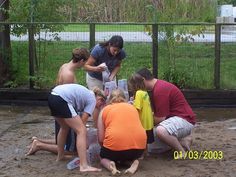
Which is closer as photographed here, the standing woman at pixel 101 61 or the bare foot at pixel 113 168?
the bare foot at pixel 113 168

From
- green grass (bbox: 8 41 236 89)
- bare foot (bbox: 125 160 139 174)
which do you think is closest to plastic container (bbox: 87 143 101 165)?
bare foot (bbox: 125 160 139 174)

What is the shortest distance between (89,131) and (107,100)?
417mm

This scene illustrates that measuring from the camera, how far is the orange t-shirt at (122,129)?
18.4 feet

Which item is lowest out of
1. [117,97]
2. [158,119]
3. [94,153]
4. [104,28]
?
[94,153]

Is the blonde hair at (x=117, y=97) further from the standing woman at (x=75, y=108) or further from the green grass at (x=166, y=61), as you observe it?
the green grass at (x=166, y=61)

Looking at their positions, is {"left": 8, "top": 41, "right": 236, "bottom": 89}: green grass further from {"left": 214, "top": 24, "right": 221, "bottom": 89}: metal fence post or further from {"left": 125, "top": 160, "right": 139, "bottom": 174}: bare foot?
{"left": 125, "top": 160, "right": 139, "bottom": 174}: bare foot

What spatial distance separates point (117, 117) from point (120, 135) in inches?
8.0

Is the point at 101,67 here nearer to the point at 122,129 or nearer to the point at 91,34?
the point at 122,129

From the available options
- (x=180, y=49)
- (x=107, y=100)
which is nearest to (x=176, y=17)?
(x=180, y=49)

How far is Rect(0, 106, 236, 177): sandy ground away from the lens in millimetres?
5738

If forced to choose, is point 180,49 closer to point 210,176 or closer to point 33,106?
point 33,106

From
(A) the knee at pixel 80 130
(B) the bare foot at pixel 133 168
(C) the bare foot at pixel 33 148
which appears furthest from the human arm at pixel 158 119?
(C) the bare foot at pixel 33 148

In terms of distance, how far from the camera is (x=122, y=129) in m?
5.61

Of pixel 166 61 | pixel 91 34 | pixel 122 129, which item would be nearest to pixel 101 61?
pixel 122 129
